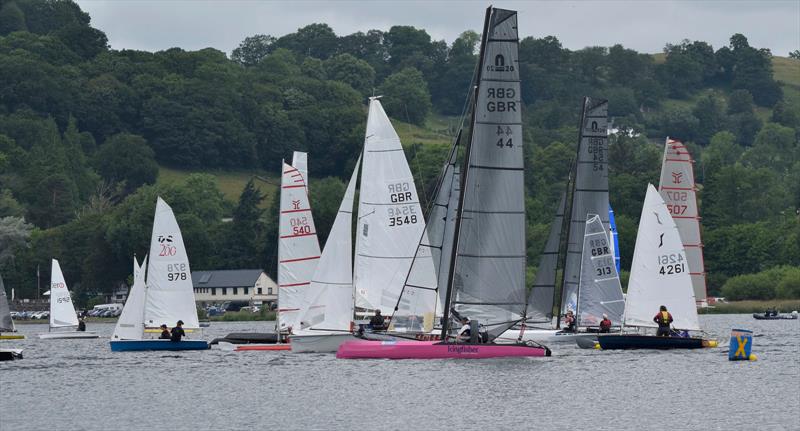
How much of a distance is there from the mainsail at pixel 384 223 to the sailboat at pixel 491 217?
6375mm

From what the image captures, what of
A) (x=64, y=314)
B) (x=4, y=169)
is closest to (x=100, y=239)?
(x=4, y=169)

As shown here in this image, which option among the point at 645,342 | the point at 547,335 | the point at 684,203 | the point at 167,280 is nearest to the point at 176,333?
the point at 167,280

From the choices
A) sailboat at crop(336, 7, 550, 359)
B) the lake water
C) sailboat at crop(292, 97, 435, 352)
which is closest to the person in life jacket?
the lake water

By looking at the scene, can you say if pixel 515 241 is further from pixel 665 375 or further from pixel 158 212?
pixel 158 212

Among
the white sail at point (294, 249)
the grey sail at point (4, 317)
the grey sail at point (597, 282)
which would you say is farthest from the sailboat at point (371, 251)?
the grey sail at point (4, 317)

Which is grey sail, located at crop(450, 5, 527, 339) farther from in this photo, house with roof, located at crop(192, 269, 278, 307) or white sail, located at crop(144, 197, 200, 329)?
house with roof, located at crop(192, 269, 278, 307)

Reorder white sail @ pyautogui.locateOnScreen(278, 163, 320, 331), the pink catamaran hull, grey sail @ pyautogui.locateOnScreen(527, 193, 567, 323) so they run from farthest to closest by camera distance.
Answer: grey sail @ pyautogui.locateOnScreen(527, 193, 567, 323)
white sail @ pyautogui.locateOnScreen(278, 163, 320, 331)
the pink catamaran hull

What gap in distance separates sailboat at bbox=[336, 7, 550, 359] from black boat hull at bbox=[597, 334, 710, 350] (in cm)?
711

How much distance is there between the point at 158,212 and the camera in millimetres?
66438

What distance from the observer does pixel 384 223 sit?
58.2 meters

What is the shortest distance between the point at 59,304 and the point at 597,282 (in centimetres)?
3838

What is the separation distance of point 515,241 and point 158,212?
21412 millimetres

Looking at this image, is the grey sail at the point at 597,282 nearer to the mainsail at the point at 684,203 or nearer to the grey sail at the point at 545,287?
the grey sail at the point at 545,287

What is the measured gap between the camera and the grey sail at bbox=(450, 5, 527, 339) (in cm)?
4950
